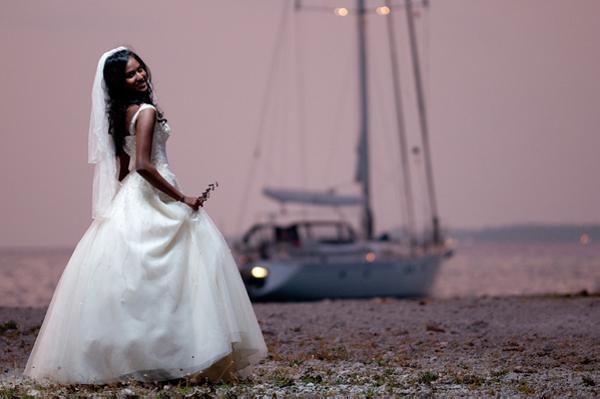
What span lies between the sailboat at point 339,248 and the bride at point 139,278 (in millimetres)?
20853

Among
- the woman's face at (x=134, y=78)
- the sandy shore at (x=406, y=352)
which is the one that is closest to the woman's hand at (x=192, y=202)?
the woman's face at (x=134, y=78)

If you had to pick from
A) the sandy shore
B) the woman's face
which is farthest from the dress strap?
the sandy shore

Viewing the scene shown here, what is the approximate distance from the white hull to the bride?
2082 cm

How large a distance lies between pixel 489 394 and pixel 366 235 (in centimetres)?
2245

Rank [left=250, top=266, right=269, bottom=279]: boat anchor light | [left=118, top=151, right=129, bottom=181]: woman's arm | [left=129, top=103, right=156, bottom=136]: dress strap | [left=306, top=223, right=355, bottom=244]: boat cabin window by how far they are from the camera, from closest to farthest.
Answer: [left=129, top=103, right=156, bottom=136]: dress strap
[left=118, top=151, right=129, bottom=181]: woman's arm
[left=250, top=266, right=269, bottom=279]: boat anchor light
[left=306, top=223, right=355, bottom=244]: boat cabin window

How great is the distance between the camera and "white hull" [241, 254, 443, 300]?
27.7 meters

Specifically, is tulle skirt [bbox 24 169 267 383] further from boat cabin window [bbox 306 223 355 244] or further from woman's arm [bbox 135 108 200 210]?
boat cabin window [bbox 306 223 355 244]

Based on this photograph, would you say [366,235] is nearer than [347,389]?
No

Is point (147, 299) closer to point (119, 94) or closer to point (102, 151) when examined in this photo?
point (102, 151)

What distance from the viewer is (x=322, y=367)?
797 cm

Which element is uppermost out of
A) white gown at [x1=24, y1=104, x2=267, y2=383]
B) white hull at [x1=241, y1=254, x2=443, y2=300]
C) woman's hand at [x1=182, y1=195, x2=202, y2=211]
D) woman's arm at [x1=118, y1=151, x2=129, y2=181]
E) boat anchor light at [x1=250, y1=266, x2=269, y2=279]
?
woman's arm at [x1=118, y1=151, x2=129, y2=181]

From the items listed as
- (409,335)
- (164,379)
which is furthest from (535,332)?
(164,379)

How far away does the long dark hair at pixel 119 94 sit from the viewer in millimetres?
6727

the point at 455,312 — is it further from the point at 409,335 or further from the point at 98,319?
the point at 98,319
